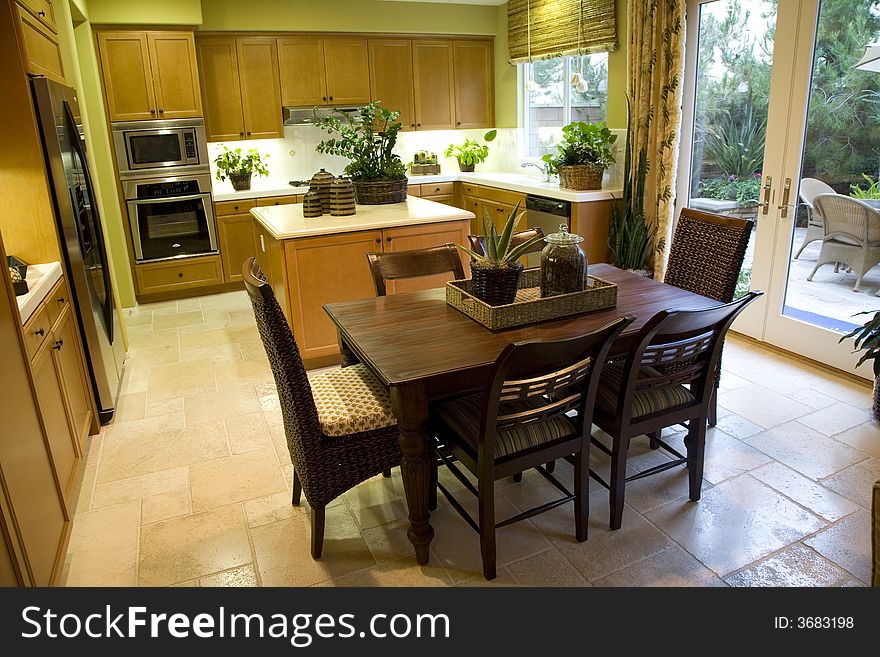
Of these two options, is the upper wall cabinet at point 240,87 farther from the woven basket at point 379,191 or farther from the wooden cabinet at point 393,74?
the woven basket at point 379,191

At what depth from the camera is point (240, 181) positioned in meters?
6.10

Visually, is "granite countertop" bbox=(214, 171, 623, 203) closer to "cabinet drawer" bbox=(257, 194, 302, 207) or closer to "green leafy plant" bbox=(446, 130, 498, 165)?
"cabinet drawer" bbox=(257, 194, 302, 207)

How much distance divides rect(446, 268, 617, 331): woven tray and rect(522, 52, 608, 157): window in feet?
11.2

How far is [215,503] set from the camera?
2717 millimetres

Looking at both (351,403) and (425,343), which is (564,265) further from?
(351,403)

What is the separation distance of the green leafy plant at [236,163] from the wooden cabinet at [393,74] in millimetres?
Answer: 1351

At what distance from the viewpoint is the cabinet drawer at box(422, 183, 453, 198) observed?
6.74m

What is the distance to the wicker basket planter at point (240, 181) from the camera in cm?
608

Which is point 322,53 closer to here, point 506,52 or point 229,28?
point 229,28

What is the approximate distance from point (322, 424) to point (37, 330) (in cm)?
130

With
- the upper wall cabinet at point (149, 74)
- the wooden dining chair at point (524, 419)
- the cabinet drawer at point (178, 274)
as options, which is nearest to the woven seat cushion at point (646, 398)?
the wooden dining chair at point (524, 419)

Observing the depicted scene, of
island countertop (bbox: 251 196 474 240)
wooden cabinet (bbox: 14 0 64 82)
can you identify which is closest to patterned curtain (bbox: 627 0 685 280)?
island countertop (bbox: 251 196 474 240)
